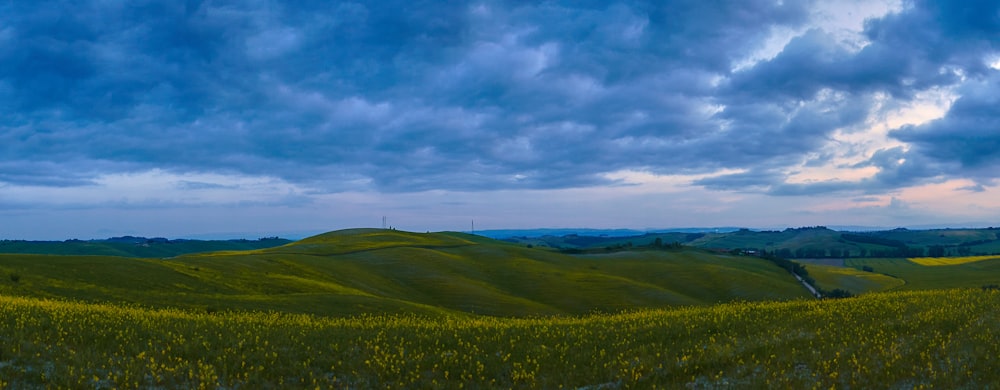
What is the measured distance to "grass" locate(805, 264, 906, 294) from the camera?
128 meters

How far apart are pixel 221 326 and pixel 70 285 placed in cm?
2752

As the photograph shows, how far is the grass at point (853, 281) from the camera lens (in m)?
128

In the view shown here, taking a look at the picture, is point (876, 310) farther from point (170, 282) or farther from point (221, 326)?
point (170, 282)

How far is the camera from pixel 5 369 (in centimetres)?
1748

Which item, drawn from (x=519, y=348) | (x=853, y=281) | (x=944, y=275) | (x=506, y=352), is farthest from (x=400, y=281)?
(x=944, y=275)

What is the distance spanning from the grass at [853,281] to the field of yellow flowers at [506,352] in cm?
11293

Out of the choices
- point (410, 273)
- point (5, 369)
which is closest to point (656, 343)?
point (5, 369)

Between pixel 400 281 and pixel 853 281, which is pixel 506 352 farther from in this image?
pixel 853 281

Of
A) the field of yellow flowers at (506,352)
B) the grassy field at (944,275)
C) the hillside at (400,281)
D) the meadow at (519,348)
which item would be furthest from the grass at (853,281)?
the field of yellow flowers at (506,352)

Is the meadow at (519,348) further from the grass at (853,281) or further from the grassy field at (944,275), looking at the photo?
the grass at (853,281)

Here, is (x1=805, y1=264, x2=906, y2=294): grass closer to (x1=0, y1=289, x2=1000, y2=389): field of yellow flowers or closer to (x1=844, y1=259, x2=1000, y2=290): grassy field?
(x1=844, y1=259, x2=1000, y2=290): grassy field

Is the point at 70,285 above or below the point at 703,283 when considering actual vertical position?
above

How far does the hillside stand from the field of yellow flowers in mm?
18407

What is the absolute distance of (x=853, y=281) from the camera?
140375mm
